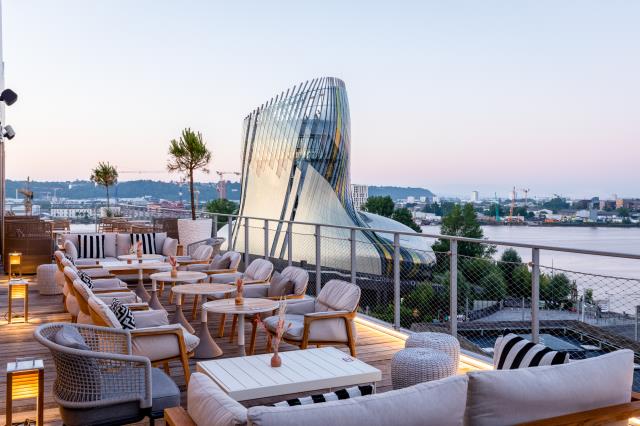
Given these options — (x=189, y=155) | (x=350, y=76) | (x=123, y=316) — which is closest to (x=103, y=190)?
(x=189, y=155)

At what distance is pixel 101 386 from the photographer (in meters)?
3.07

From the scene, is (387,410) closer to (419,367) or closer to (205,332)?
(419,367)

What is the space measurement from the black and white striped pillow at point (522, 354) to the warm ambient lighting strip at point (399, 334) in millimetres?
1975

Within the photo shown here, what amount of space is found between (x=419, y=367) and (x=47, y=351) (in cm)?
395

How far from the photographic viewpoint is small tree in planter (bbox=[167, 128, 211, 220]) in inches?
526

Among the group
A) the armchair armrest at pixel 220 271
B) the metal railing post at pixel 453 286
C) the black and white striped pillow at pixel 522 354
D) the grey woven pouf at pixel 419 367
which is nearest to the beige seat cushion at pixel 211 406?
the black and white striped pillow at pixel 522 354

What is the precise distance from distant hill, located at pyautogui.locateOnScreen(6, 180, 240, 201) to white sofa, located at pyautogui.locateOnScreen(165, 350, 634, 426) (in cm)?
1588

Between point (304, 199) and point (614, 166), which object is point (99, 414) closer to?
point (304, 199)

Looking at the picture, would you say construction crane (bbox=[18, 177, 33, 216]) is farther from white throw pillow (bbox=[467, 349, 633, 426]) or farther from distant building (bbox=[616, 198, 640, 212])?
white throw pillow (bbox=[467, 349, 633, 426])

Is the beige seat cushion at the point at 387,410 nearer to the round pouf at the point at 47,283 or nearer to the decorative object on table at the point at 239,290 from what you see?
the decorative object on table at the point at 239,290

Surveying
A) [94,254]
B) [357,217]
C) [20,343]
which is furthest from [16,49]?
[357,217]

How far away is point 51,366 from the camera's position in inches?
202

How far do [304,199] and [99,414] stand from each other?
33196 mm

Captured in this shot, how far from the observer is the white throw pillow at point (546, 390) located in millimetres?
2064
